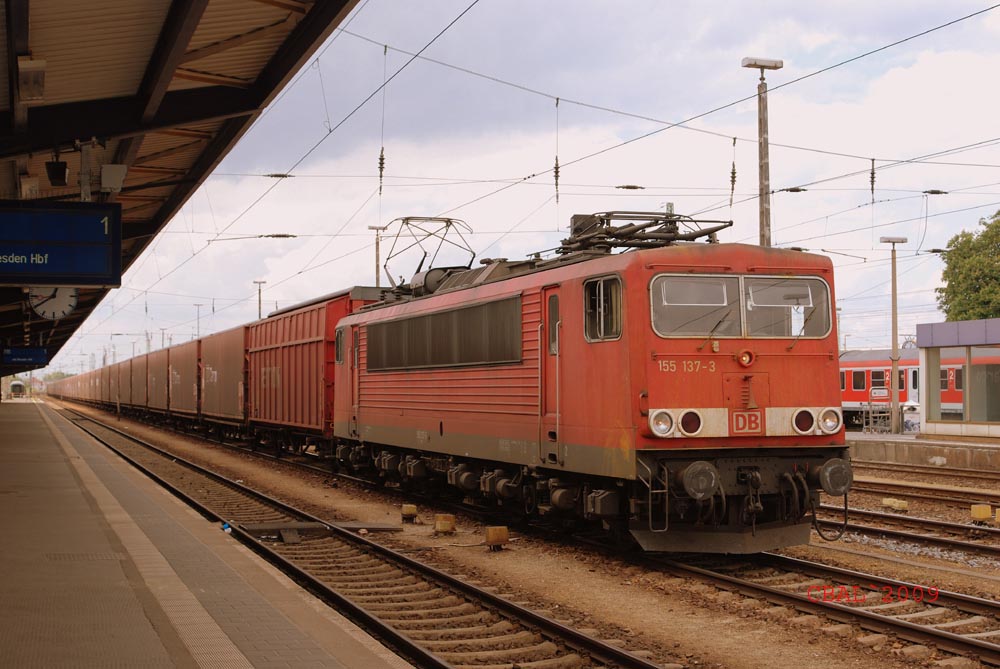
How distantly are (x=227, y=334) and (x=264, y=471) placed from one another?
391 inches

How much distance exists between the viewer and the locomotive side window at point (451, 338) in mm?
12850

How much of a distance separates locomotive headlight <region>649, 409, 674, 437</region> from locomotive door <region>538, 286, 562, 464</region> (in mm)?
1702

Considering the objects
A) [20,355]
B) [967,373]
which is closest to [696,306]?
[967,373]

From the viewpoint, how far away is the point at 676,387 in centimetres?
1019

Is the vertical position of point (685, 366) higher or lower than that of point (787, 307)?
lower

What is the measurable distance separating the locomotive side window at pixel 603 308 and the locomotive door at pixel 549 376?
0.65 m

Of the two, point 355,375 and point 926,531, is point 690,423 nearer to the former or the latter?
point 926,531

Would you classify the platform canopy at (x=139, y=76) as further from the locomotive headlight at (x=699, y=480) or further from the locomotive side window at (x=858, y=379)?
the locomotive side window at (x=858, y=379)

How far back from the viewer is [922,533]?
43.3ft

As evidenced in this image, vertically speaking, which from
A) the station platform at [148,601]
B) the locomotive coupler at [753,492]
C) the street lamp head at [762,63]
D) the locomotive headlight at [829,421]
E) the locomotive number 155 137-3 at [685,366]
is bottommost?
the station platform at [148,601]

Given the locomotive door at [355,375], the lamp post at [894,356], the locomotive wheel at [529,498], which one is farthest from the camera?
the lamp post at [894,356]

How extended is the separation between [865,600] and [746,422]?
7.14ft

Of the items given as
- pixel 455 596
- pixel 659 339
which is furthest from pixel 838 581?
pixel 455 596

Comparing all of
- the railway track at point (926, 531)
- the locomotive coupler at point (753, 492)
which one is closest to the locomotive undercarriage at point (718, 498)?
the locomotive coupler at point (753, 492)
